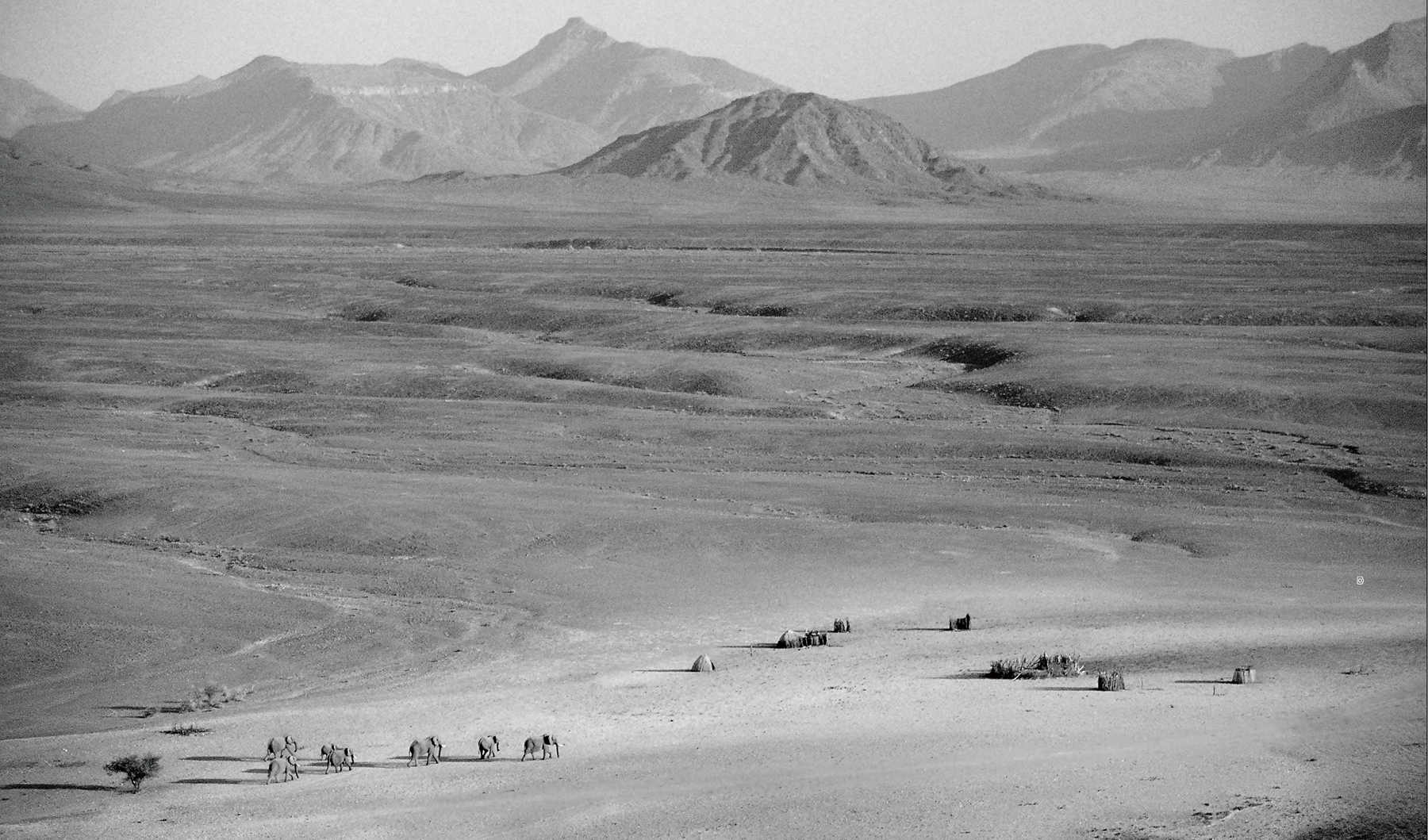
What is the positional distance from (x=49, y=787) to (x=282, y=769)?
12.0 feet

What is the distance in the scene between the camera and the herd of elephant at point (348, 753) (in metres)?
23.8

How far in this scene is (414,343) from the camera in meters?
81.8

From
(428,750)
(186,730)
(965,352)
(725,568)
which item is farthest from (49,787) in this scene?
(965,352)

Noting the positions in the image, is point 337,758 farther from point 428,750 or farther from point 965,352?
point 965,352

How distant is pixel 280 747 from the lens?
2414cm

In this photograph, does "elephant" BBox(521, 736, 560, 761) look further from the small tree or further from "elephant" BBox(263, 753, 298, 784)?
the small tree

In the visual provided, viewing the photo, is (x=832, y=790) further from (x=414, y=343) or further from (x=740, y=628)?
(x=414, y=343)

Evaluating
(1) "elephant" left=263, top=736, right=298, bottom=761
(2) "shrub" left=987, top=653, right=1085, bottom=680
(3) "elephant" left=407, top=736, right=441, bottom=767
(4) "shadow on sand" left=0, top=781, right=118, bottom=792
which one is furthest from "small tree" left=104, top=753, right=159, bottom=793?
(2) "shrub" left=987, top=653, right=1085, bottom=680

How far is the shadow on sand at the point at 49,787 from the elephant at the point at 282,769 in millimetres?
2404

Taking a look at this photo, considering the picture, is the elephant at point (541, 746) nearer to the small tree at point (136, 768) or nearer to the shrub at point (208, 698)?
the small tree at point (136, 768)

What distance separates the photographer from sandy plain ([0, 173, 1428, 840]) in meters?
22.9

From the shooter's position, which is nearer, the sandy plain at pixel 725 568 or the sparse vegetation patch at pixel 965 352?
the sandy plain at pixel 725 568

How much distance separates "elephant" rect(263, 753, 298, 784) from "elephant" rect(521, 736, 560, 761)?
359cm

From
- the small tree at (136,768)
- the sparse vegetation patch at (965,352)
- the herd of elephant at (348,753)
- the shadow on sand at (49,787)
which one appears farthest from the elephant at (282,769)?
the sparse vegetation patch at (965,352)
